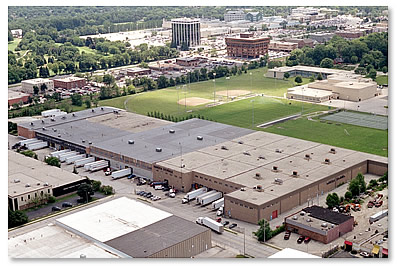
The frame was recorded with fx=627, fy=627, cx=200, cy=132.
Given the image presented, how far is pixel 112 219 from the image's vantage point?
19141 millimetres

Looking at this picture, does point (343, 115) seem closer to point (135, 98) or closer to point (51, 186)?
point (135, 98)

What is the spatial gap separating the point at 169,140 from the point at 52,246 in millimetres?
11042

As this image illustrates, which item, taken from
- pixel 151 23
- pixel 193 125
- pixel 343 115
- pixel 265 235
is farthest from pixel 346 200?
pixel 151 23

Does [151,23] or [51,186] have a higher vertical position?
[151,23]

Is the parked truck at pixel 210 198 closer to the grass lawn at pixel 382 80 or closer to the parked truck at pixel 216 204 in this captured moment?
the parked truck at pixel 216 204

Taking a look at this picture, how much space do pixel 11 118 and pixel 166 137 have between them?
40.0ft

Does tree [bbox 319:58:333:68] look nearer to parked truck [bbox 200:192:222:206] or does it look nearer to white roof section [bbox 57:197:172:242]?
parked truck [bbox 200:192:222:206]

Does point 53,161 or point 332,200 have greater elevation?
point 53,161

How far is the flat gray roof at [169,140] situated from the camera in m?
26.5

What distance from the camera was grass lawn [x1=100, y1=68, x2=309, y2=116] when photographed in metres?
38.3

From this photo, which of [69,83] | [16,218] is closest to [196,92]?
[69,83]

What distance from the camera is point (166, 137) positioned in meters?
28.7

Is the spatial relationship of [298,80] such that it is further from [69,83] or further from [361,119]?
[69,83]

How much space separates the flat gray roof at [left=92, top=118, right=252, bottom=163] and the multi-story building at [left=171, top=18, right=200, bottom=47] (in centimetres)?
3696
